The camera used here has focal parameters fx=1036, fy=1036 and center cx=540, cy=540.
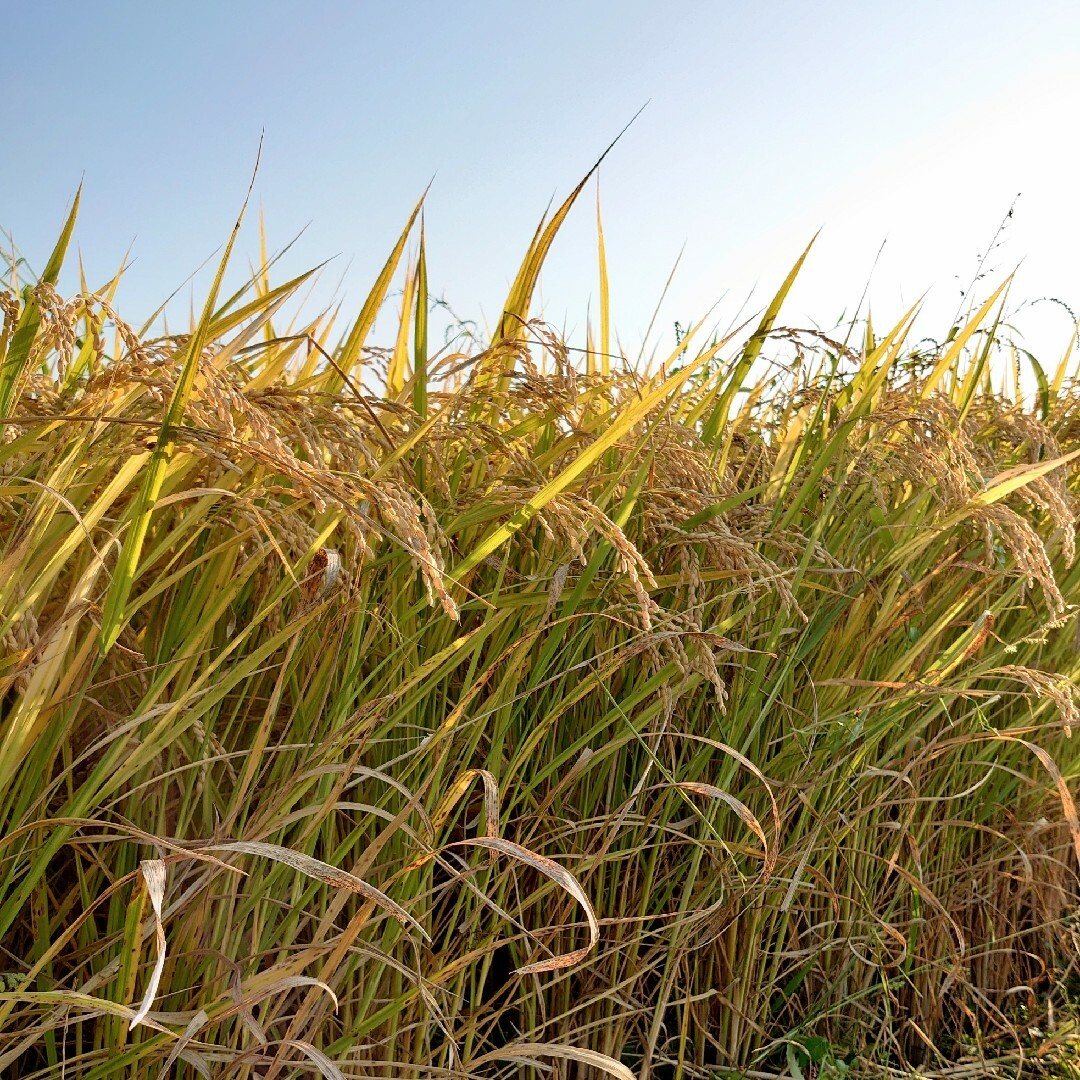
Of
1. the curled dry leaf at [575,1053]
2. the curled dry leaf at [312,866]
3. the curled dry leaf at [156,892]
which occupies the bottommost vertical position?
the curled dry leaf at [575,1053]

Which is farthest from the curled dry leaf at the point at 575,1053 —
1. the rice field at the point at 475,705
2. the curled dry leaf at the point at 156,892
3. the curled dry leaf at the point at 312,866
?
the curled dry leaf at the point at 156,892

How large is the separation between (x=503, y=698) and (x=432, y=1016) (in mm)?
393

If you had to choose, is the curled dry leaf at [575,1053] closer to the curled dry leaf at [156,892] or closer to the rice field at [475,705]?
the rice field at [475,705]

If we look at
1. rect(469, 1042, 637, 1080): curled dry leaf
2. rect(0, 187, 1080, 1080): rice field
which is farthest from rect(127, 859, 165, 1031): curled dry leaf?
rect(469, 1042, 637, 1080): curled dry leaf

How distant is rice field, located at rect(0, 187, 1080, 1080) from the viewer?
1.00 m

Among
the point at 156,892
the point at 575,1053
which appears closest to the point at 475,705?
the point at 575,1053

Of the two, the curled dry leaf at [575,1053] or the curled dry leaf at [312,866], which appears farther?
the curled dry leaf at [575,1053]

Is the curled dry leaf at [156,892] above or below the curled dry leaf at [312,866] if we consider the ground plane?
below

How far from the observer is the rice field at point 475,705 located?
1.00 metres

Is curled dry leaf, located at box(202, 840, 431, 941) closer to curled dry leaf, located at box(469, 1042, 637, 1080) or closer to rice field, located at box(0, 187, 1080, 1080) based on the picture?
rice field, located at box(0, 187, 1080, 1080)

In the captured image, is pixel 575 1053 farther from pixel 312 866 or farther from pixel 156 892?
pixel 156 892

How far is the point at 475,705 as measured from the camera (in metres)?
1.37

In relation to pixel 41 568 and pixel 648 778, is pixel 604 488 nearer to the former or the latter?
pixel 648 778

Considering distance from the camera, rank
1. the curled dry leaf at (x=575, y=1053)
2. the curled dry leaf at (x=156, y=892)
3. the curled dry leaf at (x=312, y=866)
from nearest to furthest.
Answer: the curled dry leaf at (x=156, y=892)
the curled dry leaf at (x=312, y=866)
the curled dry leaf at (x=575, y=1053)
